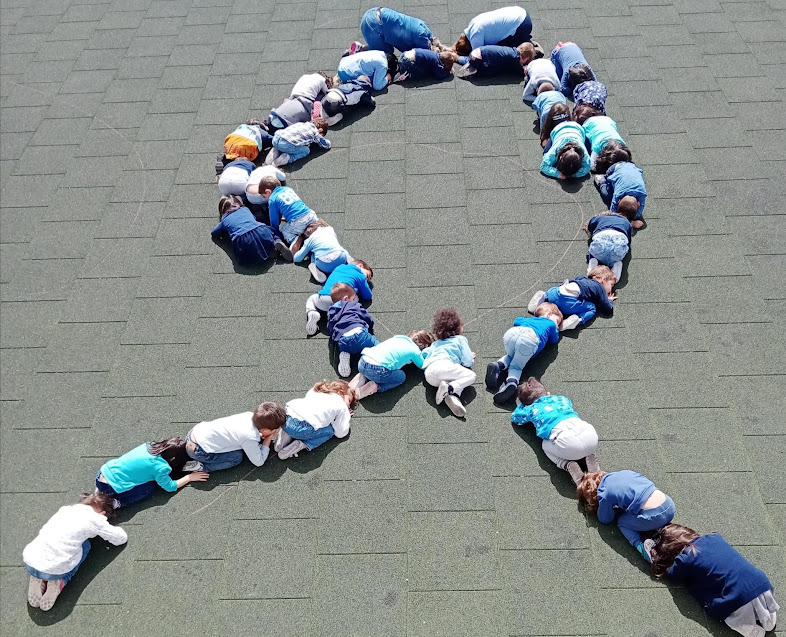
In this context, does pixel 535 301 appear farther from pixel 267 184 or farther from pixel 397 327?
pixel 267 184

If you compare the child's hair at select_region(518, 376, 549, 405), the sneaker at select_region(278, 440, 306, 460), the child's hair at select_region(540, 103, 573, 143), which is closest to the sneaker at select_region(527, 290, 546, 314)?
the child's hair at select_region(518, 376, 549, 405)

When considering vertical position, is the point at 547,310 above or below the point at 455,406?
above

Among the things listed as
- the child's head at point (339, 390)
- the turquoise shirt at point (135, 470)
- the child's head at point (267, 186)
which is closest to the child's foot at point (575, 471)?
the child's head at point (339, 390)

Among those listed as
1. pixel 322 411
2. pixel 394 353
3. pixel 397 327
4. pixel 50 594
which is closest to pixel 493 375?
pixel 394 353

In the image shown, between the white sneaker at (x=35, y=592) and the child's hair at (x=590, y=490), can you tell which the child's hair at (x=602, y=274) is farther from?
the white sneaker at (x=35, y=592)

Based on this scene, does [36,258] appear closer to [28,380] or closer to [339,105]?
[28,380]
